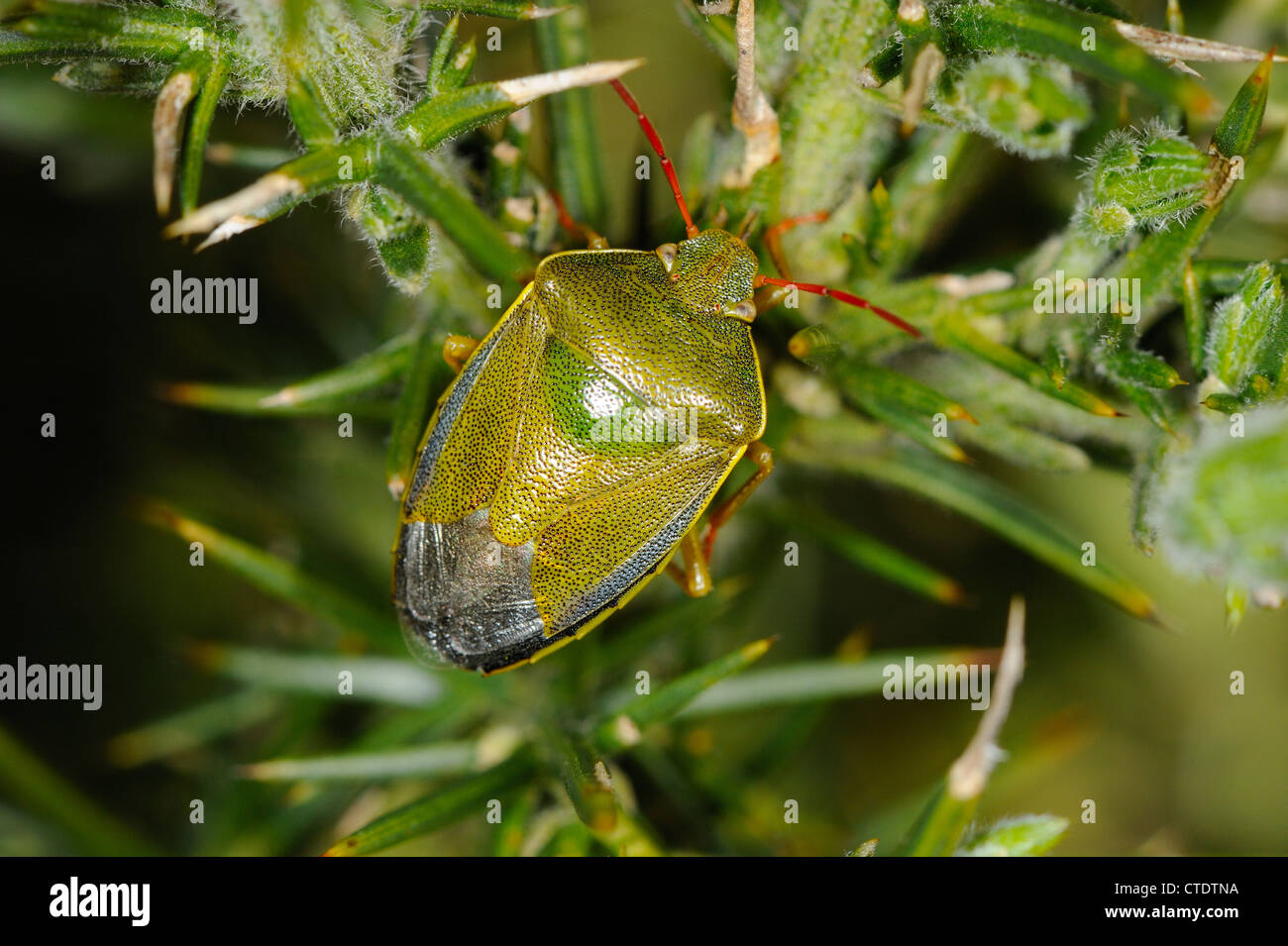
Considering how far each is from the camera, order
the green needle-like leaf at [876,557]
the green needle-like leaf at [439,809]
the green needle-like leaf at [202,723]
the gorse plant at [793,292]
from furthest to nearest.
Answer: the green needle-like leaf at [202,723], the green needle-like leaf at [876,557], the green needle-like leaf at [439,809], the gorse plant at [793,292]

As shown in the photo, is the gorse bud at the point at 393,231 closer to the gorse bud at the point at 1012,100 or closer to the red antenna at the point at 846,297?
the red antenna at the point at 846,297

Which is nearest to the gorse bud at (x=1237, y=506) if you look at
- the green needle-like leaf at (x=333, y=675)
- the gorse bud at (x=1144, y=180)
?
the gorse bud at (x=1144, y=180)

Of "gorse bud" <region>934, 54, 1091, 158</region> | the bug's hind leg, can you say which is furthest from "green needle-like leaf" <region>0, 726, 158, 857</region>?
"gorse bud" <region>934, 54, 1091, 158</region>

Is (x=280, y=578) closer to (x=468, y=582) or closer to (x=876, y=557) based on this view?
(x=468, y=582)

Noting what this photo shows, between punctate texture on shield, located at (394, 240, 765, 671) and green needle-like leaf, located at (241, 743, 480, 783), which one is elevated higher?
punctate texture on shield, located at (394, 240, 765, 671)

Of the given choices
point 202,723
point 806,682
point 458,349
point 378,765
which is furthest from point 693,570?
point 202,723

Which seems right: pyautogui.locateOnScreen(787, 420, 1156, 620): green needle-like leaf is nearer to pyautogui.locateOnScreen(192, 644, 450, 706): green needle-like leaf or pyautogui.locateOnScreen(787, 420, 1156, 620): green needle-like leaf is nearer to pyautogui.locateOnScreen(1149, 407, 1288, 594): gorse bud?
pyautogui.locateOnScreen(1149, 407, 1288, 594): gorse bud

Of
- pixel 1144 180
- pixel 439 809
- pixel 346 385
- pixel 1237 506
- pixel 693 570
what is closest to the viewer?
pixel 1237 506
